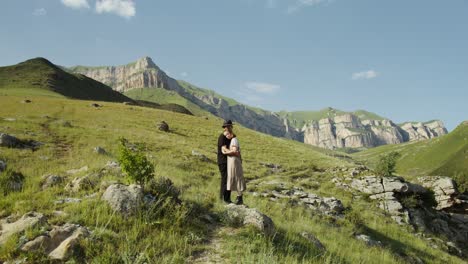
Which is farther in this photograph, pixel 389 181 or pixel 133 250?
pixel 389 181

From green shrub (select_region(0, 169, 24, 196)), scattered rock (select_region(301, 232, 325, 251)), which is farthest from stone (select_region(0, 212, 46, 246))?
scattered rock (select_region(301, 232, 325, 251))

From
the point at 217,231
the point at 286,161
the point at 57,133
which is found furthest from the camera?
the point at 286,161

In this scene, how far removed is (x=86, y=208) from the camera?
24.5ft

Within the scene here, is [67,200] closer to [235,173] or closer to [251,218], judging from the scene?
[251,218]

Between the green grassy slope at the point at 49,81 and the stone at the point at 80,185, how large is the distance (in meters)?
124

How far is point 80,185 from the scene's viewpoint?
949 cm

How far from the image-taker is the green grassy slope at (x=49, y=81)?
12531 centimetres

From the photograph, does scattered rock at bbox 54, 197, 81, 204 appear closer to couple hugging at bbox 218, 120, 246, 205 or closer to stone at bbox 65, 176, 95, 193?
stone at bbox 65, 176, 95, 193

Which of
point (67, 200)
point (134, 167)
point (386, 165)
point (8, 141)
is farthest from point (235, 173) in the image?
point (386, 165)

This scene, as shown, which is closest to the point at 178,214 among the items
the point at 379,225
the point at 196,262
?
the point at 196,262

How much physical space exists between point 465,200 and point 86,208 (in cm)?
4279

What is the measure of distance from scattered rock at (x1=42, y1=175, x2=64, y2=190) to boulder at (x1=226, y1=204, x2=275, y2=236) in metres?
5.82

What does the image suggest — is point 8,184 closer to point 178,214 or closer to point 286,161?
point 178,214

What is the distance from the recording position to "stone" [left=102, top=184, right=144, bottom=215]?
745cm
